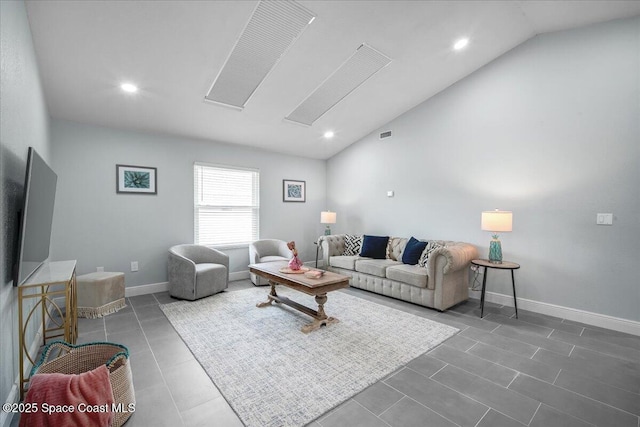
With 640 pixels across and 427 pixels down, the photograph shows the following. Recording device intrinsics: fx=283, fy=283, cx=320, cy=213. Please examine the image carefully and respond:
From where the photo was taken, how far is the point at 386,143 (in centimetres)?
529

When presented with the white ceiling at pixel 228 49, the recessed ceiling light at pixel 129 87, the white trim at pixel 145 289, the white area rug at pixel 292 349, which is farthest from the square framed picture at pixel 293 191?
the recessed ceiling light at pixel 129 87

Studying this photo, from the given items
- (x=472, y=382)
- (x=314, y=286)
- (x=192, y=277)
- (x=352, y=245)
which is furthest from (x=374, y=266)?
(x=192, y=277)

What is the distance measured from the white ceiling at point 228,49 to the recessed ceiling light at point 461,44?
0.26 feet

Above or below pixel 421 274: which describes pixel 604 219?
above

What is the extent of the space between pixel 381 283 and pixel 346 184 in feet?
8.30

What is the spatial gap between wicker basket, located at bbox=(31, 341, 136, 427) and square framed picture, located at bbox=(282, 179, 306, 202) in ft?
13.6

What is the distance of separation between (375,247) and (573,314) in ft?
8.54

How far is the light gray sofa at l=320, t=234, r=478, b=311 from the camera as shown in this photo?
A: 3.55 meters

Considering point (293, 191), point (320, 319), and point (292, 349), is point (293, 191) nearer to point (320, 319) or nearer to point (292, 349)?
point (320, 319)

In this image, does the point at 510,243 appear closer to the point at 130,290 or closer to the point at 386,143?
the point at 386,143

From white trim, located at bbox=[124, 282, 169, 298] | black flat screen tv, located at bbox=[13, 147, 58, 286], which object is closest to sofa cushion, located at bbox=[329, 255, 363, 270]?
white trim, located at bbox=[124, 282, 169, 298]

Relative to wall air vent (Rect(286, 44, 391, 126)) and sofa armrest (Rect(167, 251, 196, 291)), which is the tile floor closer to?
sofa armrest (Rect(167, 251, 196, 291))

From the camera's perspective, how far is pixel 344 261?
4.91 metres

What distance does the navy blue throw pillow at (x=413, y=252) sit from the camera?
424 centimetres
